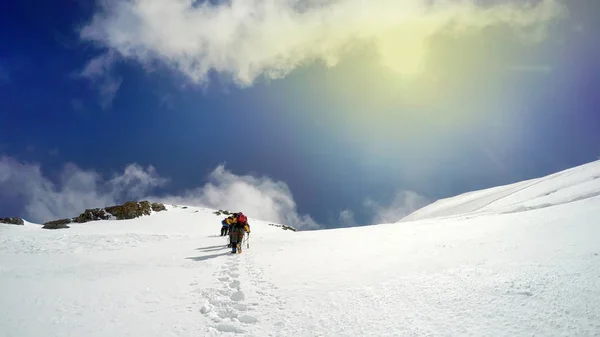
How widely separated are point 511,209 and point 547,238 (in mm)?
11733

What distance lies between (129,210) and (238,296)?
36.4m

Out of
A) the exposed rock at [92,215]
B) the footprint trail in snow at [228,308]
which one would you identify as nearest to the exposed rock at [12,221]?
the exposed rock at [92,215]

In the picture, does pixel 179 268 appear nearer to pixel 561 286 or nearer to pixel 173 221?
pixel 561 286

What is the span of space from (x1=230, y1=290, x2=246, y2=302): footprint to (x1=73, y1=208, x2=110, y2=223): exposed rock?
3579 cm

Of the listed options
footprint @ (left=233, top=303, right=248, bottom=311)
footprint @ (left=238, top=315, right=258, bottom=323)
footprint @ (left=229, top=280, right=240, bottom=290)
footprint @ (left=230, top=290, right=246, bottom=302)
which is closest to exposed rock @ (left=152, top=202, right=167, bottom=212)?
footprint @ (left=229, top=280, right=240, bottom=290)

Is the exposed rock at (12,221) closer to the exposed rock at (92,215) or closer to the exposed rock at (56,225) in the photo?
the exposed rock at (56,225)

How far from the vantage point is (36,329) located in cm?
584

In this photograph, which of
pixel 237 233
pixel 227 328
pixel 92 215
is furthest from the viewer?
pixel 92 215

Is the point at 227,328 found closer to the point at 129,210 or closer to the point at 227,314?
the point at 227,314

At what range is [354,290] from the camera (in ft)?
22.8

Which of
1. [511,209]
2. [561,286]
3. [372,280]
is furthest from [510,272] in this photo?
[511,209]

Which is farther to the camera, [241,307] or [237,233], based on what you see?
[237,233]

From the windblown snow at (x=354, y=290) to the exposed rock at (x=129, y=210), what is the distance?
2564cm

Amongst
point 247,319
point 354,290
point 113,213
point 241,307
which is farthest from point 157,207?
point 354,290
